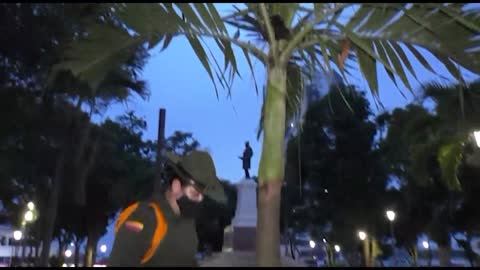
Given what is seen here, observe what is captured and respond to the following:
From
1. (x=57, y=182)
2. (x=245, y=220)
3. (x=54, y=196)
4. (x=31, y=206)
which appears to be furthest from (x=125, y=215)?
(x=31, y=206)

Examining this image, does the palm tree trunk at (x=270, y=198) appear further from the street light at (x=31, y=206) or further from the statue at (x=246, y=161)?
the street light at (x=31, y=206)

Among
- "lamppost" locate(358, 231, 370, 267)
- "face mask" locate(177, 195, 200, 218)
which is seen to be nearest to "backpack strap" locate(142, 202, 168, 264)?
"face mask" locate(177, 195, 200, 218)

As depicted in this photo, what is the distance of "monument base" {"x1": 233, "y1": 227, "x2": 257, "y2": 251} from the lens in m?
18.4

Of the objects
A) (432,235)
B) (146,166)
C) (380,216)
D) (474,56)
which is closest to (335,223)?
(380,216)

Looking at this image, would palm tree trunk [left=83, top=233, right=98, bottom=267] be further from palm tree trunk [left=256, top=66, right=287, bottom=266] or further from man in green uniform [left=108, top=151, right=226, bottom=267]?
man in green uniform [left=108, top=151, right=226, bottom=267]

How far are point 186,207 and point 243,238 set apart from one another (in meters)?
16.9

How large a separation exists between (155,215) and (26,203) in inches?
1294

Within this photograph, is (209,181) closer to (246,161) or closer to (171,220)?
(171,220)

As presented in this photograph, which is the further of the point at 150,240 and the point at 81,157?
the point at 81,157

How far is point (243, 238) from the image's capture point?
18734 mm

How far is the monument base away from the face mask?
Result: 16401mm

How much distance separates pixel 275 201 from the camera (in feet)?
10.7

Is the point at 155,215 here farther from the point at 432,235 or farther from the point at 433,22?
the point at 432,235

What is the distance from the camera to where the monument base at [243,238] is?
60.4ft
